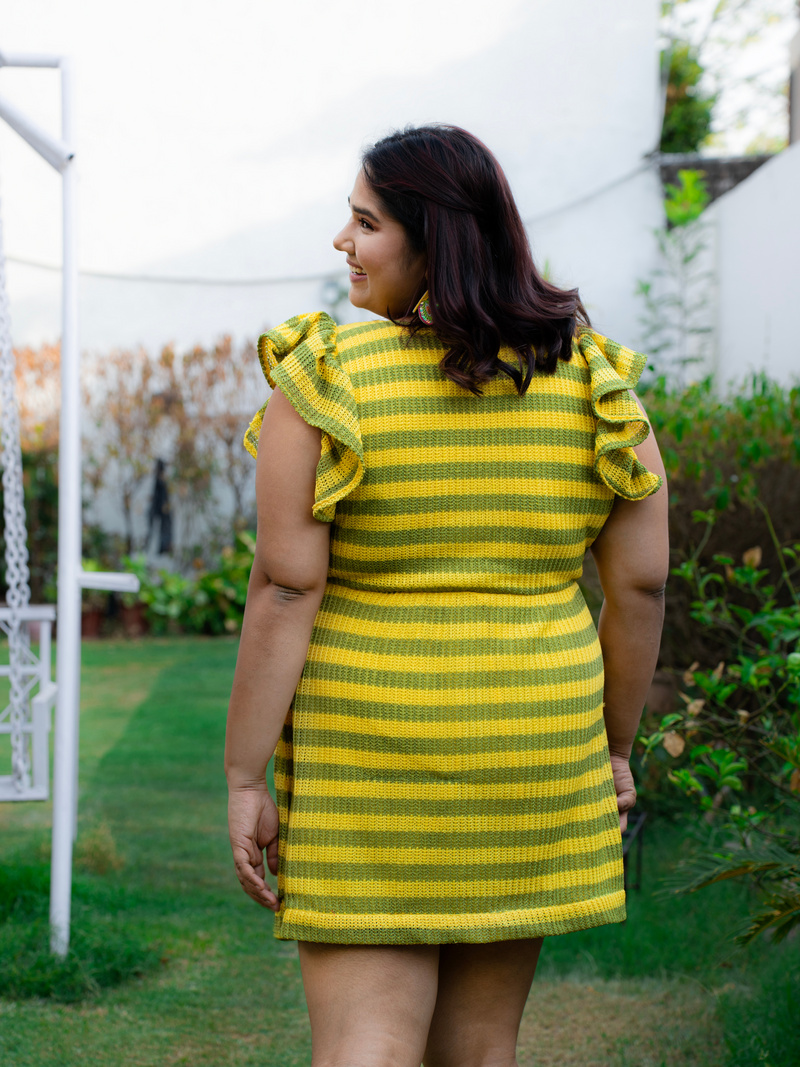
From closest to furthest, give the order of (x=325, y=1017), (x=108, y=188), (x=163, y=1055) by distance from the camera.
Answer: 1. (x=325, y=1017)
2. (x=163, y=1055)
3. (x=108, y=188)

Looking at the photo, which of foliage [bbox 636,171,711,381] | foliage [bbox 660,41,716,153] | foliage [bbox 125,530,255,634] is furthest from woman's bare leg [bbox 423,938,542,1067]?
foliage [bbox 660,41,716,153]

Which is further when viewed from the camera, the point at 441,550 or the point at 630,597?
the point at 630,597

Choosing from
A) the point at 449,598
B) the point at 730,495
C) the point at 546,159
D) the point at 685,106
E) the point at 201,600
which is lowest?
the point at 201,600

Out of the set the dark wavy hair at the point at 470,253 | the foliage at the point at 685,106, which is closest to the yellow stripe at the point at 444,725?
the dark wavy hair at the point at 470,253

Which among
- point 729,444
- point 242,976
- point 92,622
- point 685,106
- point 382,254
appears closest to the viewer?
point 382,254

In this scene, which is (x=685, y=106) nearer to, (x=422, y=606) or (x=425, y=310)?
(x=425, y=310)

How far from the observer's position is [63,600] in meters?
2.45

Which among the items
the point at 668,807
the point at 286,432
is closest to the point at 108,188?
the point at 668,807

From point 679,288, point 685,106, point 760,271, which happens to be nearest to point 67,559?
point 760,271

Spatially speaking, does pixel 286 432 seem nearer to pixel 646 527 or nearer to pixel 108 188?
pixel 646 527

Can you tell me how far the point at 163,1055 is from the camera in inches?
89.6

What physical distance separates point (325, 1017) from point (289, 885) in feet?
0.49

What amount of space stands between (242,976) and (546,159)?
7.14m

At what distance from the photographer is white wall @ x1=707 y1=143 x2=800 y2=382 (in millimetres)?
6074
